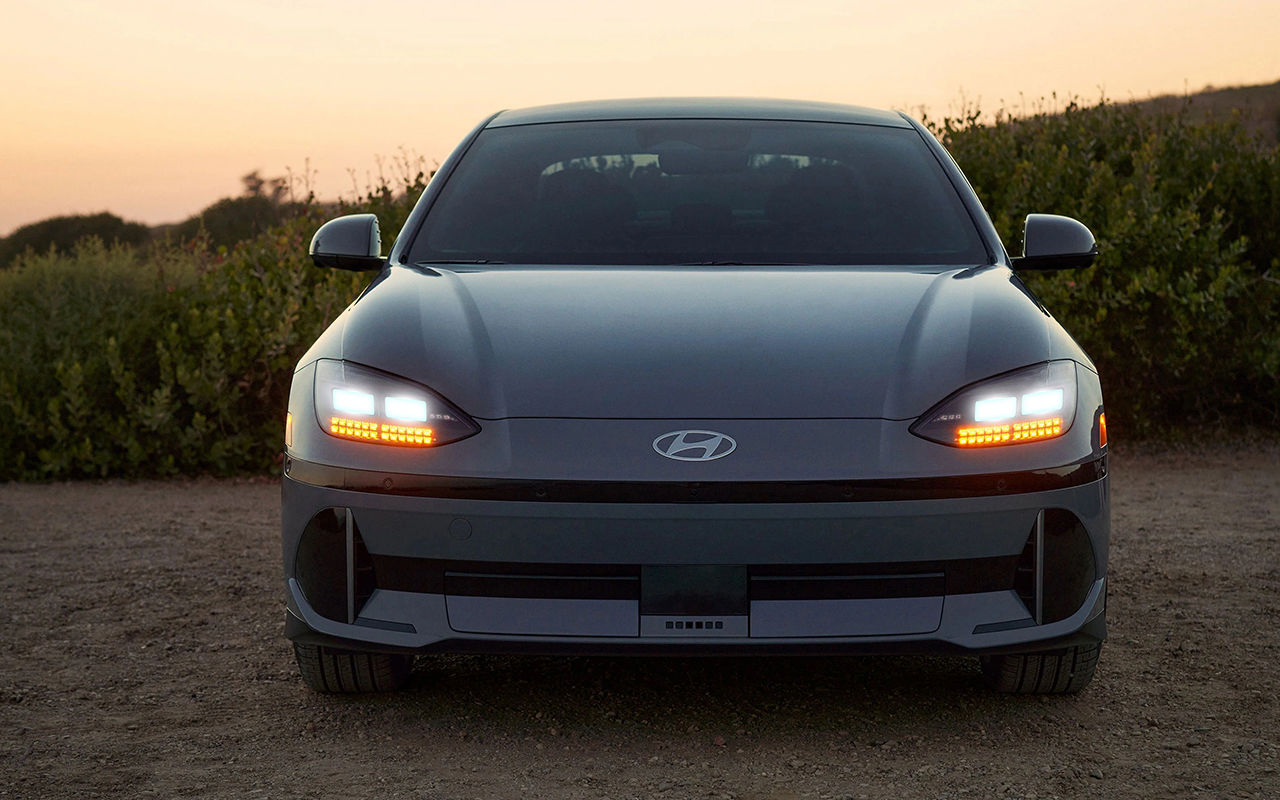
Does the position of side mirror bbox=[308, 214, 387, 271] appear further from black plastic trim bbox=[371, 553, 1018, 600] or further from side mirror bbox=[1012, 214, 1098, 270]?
side mirror bbox=[1012, 214, 1098, 270]

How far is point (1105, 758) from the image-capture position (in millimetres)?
3205

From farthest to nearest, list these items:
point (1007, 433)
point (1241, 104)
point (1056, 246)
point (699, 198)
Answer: point (1241, 104), point (699, 198), point (1056, 246), point (1007, 433)

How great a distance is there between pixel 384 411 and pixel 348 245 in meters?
1.28

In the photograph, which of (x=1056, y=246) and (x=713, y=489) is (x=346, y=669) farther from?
(x=1056, y=246)

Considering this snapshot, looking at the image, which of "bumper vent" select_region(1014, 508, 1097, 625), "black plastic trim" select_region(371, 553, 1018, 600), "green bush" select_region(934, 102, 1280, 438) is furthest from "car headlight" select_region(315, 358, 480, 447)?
"green bush" select_region(934, 102, 1280, 438)

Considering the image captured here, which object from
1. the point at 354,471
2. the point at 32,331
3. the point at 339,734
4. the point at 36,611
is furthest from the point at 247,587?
the point at 32,331

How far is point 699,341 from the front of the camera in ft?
10.7

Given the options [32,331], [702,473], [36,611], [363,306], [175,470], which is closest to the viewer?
[702,473]

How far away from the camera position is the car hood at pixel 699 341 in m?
3.09

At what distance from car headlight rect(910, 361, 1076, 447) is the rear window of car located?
0.85 m

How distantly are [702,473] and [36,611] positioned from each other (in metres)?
3.19

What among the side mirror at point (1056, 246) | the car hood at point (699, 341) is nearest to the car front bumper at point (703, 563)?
the car hood at point (699, 341)

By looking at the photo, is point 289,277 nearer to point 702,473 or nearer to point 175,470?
point 175,470

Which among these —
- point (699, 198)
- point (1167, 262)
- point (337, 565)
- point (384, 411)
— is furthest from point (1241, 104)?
point (337, 565)
